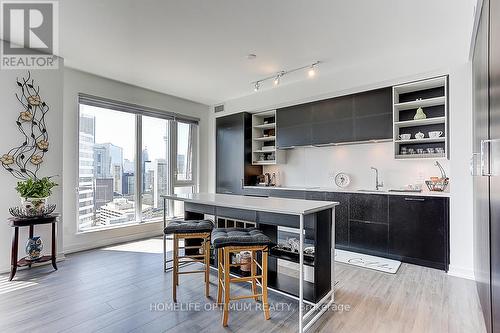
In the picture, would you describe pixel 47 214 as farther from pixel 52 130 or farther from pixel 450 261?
pixel 450 261

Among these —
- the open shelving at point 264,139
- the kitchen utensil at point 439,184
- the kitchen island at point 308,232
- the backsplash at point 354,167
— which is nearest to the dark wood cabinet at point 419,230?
the kitchen utensil at point 439,184

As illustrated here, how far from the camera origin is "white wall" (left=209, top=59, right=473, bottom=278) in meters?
3.03

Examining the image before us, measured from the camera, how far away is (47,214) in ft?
10.6

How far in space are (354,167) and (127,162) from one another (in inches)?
157

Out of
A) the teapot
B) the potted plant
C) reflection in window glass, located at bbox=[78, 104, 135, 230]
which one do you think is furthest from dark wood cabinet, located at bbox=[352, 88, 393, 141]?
the potted plant

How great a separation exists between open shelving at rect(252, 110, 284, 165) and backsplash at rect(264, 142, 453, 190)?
299mm

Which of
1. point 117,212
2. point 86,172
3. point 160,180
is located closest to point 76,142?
point 86,172

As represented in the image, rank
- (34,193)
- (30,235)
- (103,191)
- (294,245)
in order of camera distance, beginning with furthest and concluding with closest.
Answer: (103,191) → (30,235) → (34,193) → (294,245)

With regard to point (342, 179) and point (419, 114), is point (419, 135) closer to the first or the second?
point (419, 114)

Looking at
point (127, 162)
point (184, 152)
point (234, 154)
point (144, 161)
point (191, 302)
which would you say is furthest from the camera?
point (184, 152)

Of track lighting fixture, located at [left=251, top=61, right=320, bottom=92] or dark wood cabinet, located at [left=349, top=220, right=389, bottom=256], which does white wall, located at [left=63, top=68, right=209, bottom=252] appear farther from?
dark wood cabinet, located at [left=349, top=220, right=389, bottom=256]

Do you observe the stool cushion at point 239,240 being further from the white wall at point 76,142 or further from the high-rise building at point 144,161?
the high-rise building at point 144,161

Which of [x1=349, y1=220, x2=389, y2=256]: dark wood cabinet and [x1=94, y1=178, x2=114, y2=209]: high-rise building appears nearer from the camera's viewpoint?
[x1=349, y1=220, x2=389, y2=256]: dark wood cabinet

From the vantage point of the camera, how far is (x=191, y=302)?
7.93 feet
